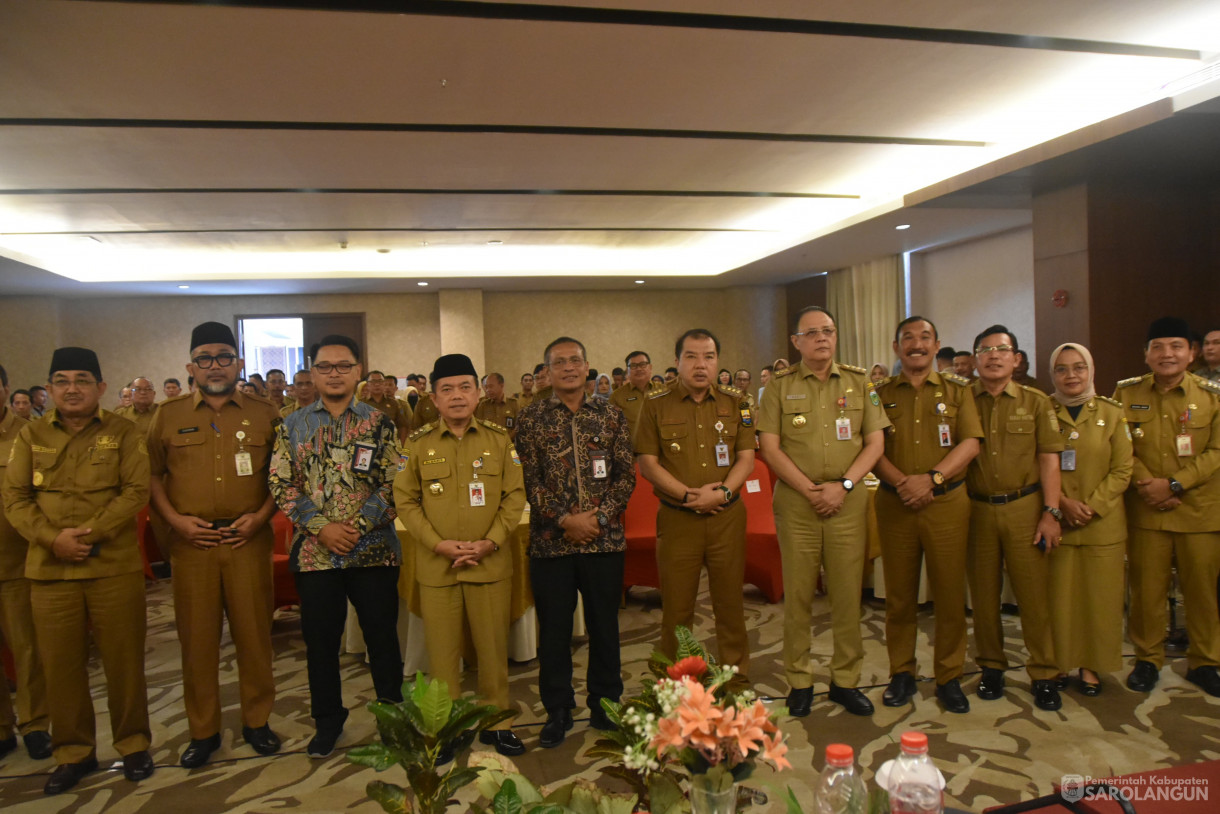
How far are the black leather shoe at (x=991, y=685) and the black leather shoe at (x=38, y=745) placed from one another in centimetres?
434

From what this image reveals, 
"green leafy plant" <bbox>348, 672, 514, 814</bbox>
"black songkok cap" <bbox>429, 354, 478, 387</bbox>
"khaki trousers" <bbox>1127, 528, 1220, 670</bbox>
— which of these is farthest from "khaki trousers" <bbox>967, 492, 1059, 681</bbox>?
"green leafy plant" <bbox>348, 672, 514, 814</bbox>

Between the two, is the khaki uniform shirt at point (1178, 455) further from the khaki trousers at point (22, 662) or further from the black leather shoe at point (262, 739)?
the khaki trousers at point (22, 662)

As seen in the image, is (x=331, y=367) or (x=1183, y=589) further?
(x=1183, y=589)

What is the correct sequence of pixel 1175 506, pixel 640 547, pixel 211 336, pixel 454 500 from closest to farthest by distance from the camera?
pixel 454 500
pixel 211 336
pixel 1175 506
pixel 640 547

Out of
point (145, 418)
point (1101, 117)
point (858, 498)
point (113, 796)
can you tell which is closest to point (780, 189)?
point (1101, 117)

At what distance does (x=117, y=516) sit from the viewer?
117 inches

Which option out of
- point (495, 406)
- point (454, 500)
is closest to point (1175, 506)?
point (454, 500)

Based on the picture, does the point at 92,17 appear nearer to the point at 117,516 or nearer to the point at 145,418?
the point at 117,516

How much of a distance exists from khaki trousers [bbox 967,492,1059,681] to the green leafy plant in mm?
3047

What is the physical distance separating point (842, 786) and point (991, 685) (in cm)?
279

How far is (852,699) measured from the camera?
3357mm

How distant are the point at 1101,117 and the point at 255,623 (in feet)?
24.2

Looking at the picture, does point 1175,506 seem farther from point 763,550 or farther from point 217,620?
point 217,620

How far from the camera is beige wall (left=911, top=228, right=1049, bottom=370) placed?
31.7ft
